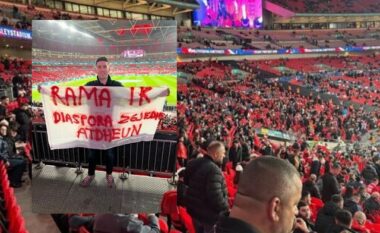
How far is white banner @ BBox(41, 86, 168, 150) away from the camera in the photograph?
8.22ft

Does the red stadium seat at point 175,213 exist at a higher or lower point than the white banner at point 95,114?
lower

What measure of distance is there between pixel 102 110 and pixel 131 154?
35cm

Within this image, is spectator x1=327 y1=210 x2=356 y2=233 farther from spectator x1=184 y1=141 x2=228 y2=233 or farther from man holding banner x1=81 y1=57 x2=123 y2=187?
man holding banner x1=81 y1=57 x2=123 y2=187

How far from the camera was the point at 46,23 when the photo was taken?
2510 mm

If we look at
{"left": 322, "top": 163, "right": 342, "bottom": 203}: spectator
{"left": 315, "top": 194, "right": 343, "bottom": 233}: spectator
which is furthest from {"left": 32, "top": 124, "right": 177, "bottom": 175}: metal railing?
{"left": 322, "top": 163, "right": 342, "bottom": 203}: spectator

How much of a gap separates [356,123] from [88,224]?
61.7ft

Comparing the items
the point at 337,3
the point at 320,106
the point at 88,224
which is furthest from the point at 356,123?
the point at 337,3

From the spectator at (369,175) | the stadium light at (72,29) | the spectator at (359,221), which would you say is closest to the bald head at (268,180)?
the stadium light at (72,29)

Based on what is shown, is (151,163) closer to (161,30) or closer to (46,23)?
(161,30)

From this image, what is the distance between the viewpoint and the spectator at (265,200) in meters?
1.30

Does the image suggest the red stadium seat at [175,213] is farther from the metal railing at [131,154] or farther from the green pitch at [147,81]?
the green pitch at [147,81]

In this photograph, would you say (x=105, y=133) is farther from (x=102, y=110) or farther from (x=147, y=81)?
(x=147, y=81)

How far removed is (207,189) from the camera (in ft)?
10.7

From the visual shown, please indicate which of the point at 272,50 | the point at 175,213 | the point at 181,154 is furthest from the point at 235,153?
the point at 272,50
